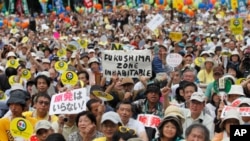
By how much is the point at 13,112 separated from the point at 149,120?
1.54 meters

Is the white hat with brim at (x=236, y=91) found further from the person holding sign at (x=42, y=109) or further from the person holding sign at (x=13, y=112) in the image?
the person holding sign at (x=13, y=112)

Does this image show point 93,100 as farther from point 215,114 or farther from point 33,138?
point 215,114

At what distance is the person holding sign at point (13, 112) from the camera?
7.29 meters

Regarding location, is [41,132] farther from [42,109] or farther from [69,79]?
[69,79]

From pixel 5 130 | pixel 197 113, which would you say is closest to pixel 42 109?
pixel 5 130

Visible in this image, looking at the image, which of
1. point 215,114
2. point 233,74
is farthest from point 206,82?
point 215,114

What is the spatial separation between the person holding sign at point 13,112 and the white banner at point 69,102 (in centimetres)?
28

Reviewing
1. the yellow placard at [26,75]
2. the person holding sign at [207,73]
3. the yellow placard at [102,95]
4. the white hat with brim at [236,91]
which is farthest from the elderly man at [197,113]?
the yellow placard at [26,75]

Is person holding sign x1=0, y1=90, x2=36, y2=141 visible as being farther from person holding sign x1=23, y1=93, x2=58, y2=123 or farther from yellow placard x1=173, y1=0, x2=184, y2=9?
yellow placard x1=173, y1=0, x2=184, y2=9

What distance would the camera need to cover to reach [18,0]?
125 feet

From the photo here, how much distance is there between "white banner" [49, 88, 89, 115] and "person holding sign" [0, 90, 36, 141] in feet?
0.93

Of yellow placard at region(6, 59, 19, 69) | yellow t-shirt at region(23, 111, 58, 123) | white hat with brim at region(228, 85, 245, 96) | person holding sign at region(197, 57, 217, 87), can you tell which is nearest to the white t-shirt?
yellow t-shirt at region(23, 111, 58, 123)

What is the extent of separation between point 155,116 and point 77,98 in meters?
0.99

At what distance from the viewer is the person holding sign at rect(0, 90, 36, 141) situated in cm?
729
